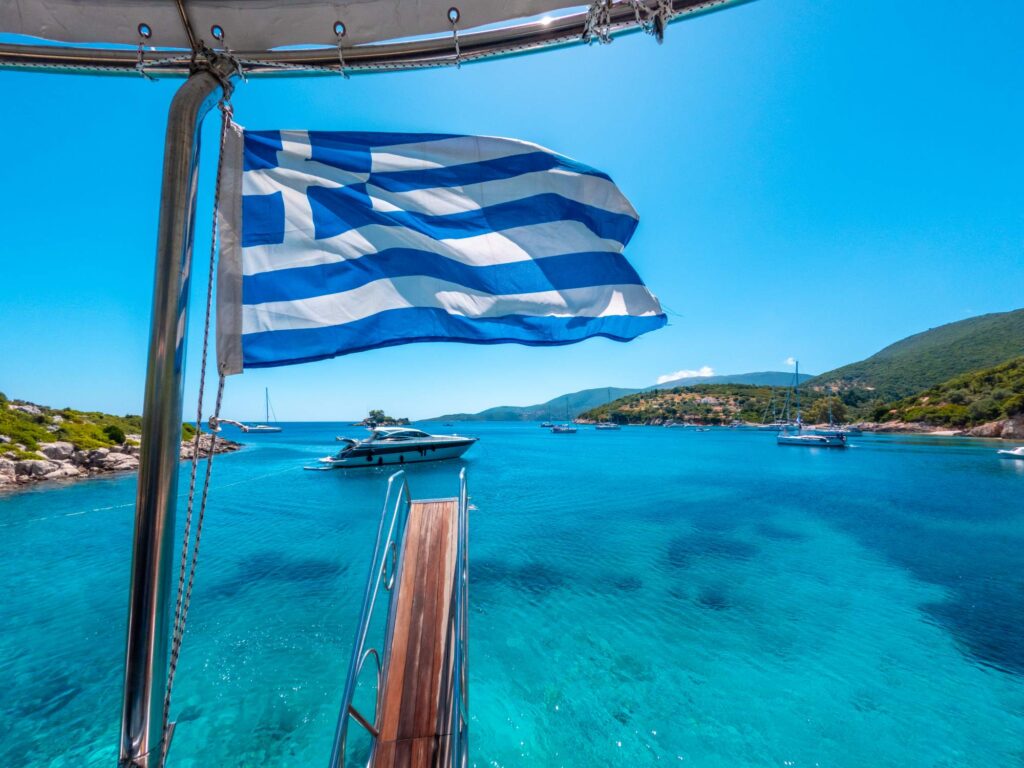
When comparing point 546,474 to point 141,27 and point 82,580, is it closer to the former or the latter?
point 82,580

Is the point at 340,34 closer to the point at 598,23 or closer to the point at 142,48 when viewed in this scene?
the point at 142,48

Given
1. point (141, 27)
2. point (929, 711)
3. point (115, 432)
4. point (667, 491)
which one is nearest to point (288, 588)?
point (141, 27)

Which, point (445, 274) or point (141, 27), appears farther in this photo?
point (445, 274)

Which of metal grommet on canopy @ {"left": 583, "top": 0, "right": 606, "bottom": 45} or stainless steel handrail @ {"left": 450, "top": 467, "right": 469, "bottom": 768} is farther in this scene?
stainless steel handrail @ {"left": 450, "top": 467, "right": 469, "bottom": 768}

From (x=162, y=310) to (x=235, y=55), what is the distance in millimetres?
1259

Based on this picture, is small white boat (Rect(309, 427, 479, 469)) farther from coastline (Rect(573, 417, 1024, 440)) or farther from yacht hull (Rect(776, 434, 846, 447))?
coastline (Rect(573, 417, 1024, 440))

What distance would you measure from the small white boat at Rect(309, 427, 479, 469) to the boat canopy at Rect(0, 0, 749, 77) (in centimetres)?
3429

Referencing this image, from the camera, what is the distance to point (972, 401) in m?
72.0

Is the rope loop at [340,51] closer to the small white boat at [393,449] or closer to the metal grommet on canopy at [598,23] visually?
the metal grommet on canopy at [598,23]

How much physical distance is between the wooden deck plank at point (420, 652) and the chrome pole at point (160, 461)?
9.63ft

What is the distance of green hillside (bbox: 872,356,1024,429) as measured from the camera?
6525 centimetres

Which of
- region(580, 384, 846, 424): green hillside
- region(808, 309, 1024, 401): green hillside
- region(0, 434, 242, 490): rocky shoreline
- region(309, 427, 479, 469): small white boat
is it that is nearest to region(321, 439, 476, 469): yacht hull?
region(309, 427, 479, 469): small white boat

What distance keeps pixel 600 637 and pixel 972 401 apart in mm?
101979

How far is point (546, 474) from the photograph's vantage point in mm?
34688
